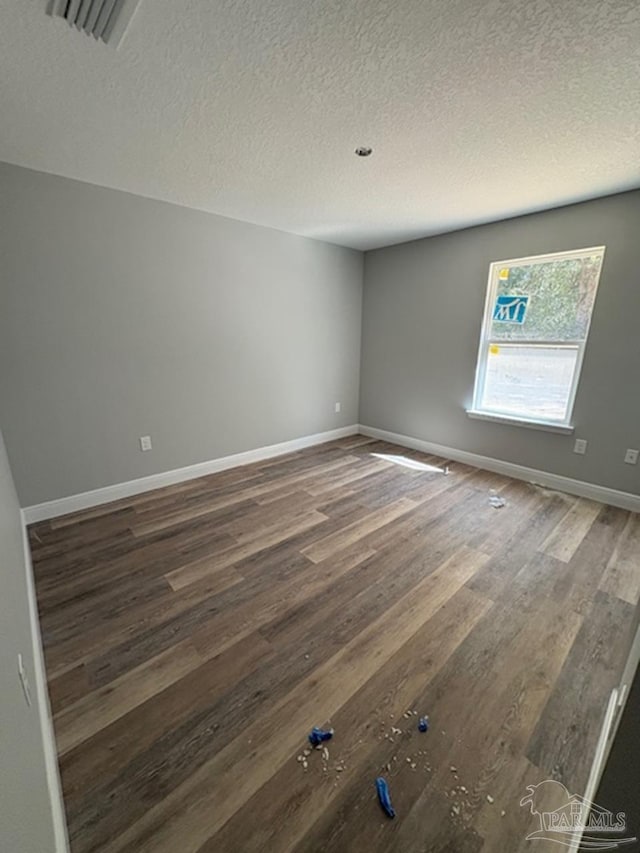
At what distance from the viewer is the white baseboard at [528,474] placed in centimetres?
286

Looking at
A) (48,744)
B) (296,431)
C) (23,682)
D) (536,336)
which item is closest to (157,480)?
(296,431)

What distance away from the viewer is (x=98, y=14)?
3.86 ft

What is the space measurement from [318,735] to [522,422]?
3.13m

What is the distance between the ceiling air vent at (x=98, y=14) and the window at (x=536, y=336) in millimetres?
3248

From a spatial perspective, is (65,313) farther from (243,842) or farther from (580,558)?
(580,558)

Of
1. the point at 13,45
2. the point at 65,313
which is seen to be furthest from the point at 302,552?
the point at 13,45

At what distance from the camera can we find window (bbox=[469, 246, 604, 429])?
2934mm

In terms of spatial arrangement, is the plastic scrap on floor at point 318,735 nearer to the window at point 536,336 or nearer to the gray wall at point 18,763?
the gray wall at point 18,763

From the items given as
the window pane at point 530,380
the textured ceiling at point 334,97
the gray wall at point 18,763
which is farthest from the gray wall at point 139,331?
the window pane at point 530,380

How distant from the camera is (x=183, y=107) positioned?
166 cm

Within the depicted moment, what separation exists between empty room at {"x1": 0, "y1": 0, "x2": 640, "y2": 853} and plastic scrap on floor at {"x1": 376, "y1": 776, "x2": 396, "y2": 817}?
1cm

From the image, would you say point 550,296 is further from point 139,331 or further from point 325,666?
point 139,331

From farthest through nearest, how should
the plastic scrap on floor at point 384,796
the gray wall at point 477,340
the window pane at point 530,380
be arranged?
the window pane at point 530,380
the gray wall at point 477,340
the plastic scrap on floor at point 384,796

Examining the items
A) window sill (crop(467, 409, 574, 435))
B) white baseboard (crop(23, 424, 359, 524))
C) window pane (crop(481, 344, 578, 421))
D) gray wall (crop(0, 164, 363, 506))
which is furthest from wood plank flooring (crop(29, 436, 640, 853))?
window pane (crop(481, 344, 578, 421))
